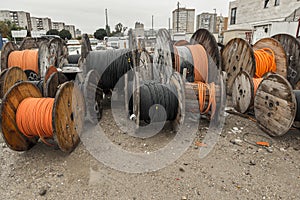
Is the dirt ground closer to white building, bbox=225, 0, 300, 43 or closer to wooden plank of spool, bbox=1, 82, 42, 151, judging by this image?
wooden plank of spool, bbox=1, 82, 42, 151

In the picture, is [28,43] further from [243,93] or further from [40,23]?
[40,23]

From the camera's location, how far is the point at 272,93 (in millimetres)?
3490

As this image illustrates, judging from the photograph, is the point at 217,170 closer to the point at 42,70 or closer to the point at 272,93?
the point at 272,93

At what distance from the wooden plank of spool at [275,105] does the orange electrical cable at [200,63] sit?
133cm

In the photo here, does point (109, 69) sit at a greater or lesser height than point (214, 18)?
lesser

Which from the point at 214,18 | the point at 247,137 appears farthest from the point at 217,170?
the point at 214,18

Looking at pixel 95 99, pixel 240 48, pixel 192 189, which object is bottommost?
pixel 192 189

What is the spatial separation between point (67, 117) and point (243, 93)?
3536mm

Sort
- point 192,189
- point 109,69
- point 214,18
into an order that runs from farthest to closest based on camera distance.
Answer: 1. point 214,18
2. point 109,69
3. point 192,189

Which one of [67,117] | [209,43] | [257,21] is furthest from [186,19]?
[67,117]

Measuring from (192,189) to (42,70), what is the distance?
205 inches

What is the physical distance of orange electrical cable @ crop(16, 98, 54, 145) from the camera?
279 centimetres

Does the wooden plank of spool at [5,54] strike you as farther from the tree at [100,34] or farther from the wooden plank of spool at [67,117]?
the tree at [100,34]

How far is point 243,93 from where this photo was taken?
430 centimetres
